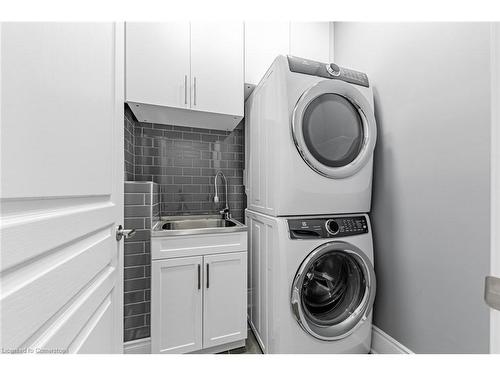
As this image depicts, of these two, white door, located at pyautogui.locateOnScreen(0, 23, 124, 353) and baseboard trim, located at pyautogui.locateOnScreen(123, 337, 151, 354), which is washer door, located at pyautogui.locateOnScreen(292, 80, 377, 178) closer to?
white door, located at pyautogui.locateOnScreen(0, 23, 124, 353)

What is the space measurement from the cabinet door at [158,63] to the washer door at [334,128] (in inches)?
33.0

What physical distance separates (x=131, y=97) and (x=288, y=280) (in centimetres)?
149

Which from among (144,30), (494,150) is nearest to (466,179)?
(494,150)

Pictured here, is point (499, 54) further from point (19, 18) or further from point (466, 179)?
point (19, 18)

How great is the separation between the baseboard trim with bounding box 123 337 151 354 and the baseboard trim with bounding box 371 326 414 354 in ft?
5.09

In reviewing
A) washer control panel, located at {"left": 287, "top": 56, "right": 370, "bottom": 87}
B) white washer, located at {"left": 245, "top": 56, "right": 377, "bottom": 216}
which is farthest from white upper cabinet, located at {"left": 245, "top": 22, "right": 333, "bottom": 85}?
washer control panel, located at {"left": 287, "top": 56, "right": 370, "bottom": 87}

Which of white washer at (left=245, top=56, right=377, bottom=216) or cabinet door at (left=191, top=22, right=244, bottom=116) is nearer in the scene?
white washer at (left=245, top=56, right=377, bottom=216)

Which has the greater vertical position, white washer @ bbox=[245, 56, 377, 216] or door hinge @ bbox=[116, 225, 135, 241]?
white washer @ bbox=[245, 56, 377, 216]

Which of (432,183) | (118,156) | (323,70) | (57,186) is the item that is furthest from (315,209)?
(57,186)

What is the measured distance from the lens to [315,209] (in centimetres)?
134

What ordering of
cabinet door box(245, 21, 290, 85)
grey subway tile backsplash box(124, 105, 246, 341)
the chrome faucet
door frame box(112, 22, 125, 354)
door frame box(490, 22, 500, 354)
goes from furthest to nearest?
the chrome faucet, cabinet door box(245, 21, 290, 85), grey subway tile backsplash box(124, 105, 246, 341), door frame box(112, 22, 125, 354), door frame box(490, 22, 500, 354)

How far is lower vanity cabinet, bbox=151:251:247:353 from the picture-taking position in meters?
1.36

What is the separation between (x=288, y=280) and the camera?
4.06 ft

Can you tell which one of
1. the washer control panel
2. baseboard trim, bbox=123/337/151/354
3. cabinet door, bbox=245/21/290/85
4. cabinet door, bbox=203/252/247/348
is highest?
cabinet door, bbox=245/21/290/85
